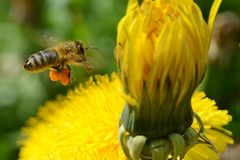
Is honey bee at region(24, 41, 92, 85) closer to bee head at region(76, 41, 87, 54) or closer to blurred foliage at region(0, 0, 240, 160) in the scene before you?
bee head at region(76, 41, 87, 54)

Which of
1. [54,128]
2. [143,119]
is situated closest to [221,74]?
[54,128]

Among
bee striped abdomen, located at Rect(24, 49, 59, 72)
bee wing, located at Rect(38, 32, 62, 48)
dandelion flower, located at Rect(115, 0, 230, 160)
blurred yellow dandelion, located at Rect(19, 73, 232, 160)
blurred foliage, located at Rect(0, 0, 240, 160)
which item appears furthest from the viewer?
blurred foliage, located at Rect(0, 0, 240, 160)

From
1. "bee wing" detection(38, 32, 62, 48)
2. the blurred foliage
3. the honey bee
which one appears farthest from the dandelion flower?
the blurred foliage

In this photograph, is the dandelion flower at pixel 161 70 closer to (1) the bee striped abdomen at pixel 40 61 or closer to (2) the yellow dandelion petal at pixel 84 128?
(2) the yellow dandelion petal at pixel 84 128

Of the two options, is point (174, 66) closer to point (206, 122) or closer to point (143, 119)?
point (143, 119)

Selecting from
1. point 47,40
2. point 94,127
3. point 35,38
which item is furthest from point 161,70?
point 35,38

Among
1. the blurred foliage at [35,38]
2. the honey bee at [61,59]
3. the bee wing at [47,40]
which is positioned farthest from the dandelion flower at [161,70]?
the blurred foliage at [35,38]
